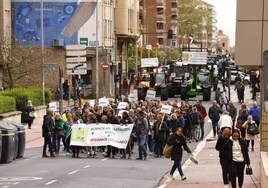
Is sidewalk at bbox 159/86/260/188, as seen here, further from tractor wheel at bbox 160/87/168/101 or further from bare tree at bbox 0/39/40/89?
tractor wheel at bbox 160/87/168/101

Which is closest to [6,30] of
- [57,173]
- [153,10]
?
[57,173]

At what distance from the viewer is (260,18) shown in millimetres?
21281

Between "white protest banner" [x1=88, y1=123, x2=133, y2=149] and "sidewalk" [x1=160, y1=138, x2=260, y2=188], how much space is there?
2673 mm

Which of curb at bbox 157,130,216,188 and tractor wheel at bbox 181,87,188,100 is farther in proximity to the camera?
tractor wheel at bbox 181,87,188,100

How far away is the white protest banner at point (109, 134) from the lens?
32.0m

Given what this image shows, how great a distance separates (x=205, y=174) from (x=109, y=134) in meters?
7.12

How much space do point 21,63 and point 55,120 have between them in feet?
81.5

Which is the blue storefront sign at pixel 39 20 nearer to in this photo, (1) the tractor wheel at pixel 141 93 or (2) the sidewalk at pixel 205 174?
(1) the tractor wheel at pixel 141 93

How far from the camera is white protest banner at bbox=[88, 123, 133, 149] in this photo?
3203 centimetres

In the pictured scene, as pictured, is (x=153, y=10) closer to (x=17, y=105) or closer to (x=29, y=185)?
(x=17, y=105)

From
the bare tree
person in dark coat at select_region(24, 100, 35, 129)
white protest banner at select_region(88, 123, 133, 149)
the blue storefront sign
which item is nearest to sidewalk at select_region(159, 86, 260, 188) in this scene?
white protest banner at select_region(88, 123, 133, 149)

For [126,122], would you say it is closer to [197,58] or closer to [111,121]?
[111,121]

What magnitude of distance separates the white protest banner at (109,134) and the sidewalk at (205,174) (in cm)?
267

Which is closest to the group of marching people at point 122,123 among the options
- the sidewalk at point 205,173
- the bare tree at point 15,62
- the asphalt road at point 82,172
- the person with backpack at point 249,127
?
the asphalt road at point 82,172
